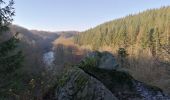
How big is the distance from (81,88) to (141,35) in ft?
293

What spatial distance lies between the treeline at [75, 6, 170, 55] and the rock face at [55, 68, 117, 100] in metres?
64.8

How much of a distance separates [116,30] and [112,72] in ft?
356

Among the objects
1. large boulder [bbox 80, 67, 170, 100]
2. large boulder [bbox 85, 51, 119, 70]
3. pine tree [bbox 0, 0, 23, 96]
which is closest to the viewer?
large boulder [bbox 80, 67, 170, 100]

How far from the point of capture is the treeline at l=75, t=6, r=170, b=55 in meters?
85.1

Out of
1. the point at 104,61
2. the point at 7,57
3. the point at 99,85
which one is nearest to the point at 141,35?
the point at 7,57

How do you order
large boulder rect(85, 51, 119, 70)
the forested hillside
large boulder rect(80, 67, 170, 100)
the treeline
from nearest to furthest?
large boulder rect(80, 67, 170, 100) < large boulder rect(85, 51, 119, 70) < the forested hillside < the treeline

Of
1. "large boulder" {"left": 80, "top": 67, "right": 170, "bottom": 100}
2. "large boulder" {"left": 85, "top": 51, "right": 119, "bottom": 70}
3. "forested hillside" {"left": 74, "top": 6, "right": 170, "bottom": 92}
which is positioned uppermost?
"forested hillside" {"left": 74, "top": 6, "right": 170, "bottom": 92}

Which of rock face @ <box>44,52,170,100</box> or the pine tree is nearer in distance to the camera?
rock face @ <box>44,52,170,100</box>

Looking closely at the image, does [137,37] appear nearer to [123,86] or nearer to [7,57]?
[7,57]

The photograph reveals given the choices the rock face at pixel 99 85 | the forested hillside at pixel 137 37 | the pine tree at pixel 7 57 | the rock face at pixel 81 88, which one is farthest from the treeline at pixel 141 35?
the rock face at pixel 81 88

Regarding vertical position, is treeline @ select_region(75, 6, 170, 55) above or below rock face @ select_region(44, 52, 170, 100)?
above

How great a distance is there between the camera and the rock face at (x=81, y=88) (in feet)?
26.6

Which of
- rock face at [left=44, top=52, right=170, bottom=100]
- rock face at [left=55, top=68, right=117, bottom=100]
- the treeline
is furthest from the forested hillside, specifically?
rock face at [left=55, top=68, right=117, bottom=100]

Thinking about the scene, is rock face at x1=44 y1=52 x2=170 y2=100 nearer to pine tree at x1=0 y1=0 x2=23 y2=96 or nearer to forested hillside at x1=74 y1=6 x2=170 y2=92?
pine tree at x1=0 y1=0 x2=23 y2=96
